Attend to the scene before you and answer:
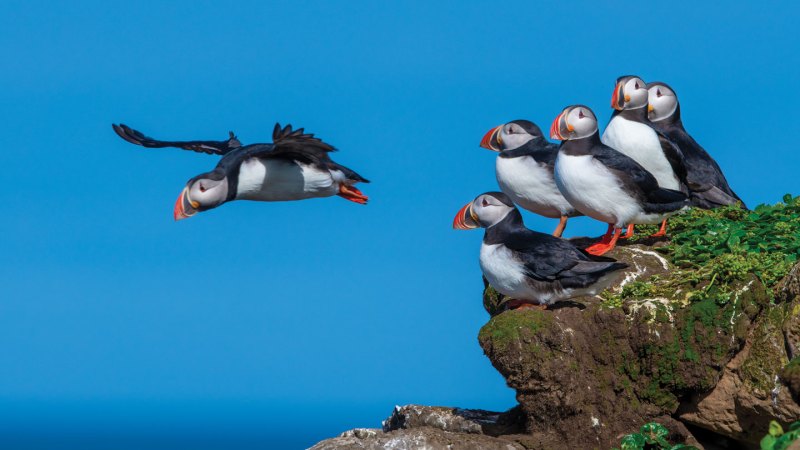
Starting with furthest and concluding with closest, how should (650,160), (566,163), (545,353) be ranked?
(650,160) < (566,163) < (545,353)

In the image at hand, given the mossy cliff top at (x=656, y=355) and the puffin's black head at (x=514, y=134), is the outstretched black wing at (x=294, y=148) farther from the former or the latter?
the mossy cliff top at (x=656, y=355)

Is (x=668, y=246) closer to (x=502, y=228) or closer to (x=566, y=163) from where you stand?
(x=566, y=163)

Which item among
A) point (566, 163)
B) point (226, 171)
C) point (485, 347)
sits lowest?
point (485, 347)

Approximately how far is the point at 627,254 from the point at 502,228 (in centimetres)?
159

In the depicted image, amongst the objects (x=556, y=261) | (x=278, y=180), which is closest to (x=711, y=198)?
(x=556, y=261)

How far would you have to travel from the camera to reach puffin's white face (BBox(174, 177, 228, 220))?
12086 mm

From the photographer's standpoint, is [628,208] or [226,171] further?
[226,171]

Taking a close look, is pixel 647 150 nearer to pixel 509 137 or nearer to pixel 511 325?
pixel 509 137

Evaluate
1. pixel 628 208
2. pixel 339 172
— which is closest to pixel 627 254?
pixel 628 208

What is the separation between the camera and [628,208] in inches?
449

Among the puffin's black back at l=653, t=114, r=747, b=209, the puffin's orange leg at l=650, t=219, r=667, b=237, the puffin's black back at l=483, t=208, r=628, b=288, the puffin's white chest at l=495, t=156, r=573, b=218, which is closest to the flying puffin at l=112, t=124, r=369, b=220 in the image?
the puffin's white chest at l=495, t=156, r=573, b=218

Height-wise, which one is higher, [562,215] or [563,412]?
[562,215]

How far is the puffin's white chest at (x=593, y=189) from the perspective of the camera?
1123 centimetres

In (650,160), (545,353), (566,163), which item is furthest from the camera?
(650,160)
